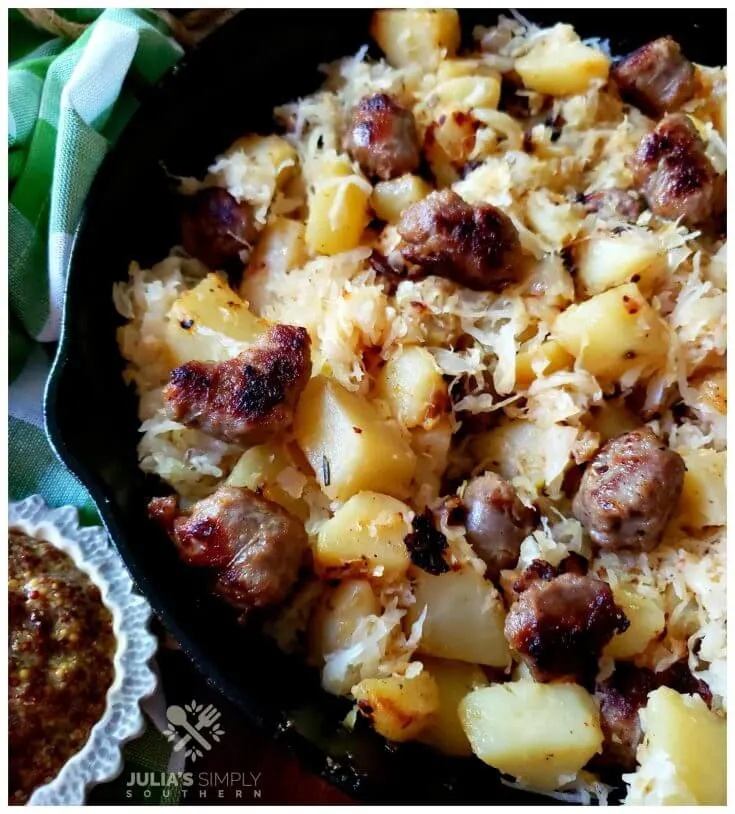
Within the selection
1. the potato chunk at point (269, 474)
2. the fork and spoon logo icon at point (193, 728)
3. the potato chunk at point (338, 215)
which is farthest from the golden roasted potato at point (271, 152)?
the fork and spoon logo icon at point (193, 728)

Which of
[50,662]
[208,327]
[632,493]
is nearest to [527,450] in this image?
[632,493]

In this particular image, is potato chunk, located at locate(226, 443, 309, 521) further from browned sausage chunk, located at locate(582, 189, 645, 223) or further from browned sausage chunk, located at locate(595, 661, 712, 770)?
browned sausage chunk, located at locate(582, 189, 645, 223)

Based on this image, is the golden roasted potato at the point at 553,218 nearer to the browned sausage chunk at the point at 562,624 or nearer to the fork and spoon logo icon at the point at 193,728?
the browned sausage chunk at the point at 562,624

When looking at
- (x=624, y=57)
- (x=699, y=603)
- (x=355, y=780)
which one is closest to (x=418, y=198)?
(x=624, y=57)

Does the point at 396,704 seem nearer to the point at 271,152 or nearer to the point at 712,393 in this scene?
the point at 712,393

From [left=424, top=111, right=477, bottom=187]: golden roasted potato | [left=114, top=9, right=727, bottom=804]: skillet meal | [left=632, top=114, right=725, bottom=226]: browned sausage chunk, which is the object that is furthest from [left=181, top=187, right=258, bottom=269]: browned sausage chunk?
[left=632, top=114, right=725, bottom=226]: browned sausage chunk
